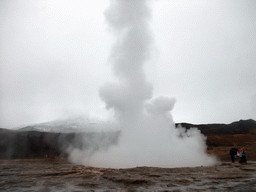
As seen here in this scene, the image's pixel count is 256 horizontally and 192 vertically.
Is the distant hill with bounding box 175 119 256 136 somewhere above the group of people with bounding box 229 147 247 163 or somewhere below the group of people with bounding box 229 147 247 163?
above

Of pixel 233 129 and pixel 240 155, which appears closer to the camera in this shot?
pixel 240 155

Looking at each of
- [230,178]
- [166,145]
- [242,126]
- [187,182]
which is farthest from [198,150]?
[242,126]

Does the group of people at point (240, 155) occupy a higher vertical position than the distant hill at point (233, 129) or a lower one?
lower

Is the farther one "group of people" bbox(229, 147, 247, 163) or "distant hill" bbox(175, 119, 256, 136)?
"distant hill" bbox(175, 119, 256, 136)

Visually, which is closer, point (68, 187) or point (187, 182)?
point (68, 187)

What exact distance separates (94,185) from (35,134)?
4293 cm

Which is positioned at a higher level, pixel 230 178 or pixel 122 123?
pixel 122 123

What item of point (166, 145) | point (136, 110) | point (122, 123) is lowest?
point (166, 145)

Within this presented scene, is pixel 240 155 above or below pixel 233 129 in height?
below

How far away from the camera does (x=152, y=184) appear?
342 inches

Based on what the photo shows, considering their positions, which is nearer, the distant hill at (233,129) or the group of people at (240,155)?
the group of people at (240,155)

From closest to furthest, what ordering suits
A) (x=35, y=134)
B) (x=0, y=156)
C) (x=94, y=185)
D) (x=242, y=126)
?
(x=94, y=185) < (x=0, y=156) < (x=35, y=134) < (x=242, y=126)

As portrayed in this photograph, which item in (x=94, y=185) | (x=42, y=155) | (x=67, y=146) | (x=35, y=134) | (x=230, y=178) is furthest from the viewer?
(x=35, y=134)

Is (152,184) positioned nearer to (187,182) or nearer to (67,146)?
(187,182)
